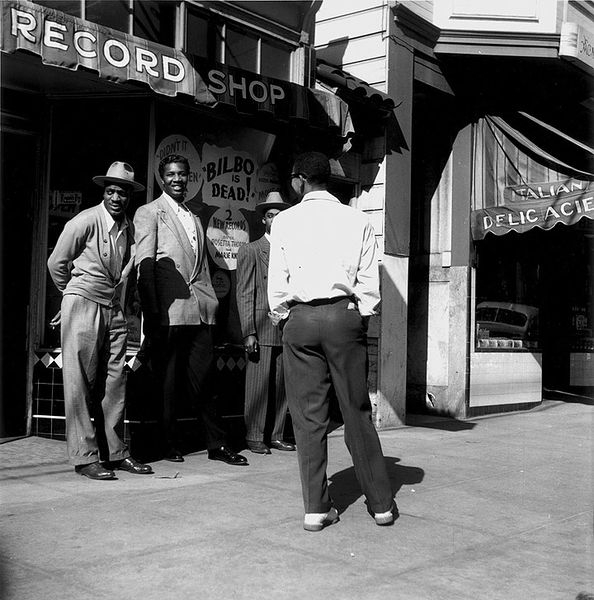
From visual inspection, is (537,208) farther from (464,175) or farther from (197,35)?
(197,35)

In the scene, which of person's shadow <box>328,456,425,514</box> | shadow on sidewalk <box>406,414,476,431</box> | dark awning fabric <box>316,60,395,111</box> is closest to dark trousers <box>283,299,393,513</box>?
person's shadow <box>328,456,425,514</box>

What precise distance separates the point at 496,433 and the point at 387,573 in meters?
5.26

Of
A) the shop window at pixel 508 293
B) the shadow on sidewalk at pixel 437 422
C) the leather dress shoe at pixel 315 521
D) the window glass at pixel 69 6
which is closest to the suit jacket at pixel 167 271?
the window glass at pixel 69 6

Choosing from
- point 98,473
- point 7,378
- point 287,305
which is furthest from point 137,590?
point 7,378

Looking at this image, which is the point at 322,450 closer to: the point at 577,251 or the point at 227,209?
the point at 227,209

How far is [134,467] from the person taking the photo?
546cm

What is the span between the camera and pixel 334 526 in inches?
168

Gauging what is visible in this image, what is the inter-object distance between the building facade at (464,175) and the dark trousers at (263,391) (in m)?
2.13

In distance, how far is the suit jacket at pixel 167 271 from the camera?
5.80m

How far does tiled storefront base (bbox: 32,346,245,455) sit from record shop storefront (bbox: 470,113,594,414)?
404cm

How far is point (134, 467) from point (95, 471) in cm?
30

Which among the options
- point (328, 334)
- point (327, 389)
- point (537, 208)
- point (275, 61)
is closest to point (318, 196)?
point (328, 334)

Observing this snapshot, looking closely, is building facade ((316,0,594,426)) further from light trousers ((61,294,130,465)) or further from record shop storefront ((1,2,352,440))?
light trousers ((61,294,130,465))

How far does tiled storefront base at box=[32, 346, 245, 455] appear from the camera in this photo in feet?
20.3
